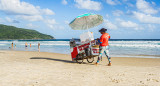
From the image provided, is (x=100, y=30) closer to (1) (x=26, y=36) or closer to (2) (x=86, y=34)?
(2) (x=86, y=34)

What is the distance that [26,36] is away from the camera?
543 feet

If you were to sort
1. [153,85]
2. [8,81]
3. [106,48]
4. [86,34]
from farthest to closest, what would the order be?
[86,34] → [106,48] → [8,81] → [153,85]

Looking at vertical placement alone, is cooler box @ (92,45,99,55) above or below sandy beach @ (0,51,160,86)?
above

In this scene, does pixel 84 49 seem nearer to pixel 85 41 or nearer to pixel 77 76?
pixel 85 41

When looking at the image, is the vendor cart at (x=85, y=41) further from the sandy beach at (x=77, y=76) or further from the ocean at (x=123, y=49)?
the ocean at (x=123, y=49)

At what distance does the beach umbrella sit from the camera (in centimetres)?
931

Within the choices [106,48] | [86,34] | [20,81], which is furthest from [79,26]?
[20,81]

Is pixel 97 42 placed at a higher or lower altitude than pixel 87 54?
higher

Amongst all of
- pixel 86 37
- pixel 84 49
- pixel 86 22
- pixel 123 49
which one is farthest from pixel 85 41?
pixel 123 49

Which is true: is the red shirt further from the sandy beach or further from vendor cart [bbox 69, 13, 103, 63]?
the sandy beach

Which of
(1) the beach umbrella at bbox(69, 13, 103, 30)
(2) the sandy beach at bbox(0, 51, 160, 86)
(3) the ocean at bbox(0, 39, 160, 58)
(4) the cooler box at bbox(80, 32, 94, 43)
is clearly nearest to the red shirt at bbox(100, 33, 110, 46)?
(4) the cooler box at bbox(80, 32, 94, 43)

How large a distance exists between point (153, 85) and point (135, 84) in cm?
49

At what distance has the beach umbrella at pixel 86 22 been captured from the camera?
931 cm

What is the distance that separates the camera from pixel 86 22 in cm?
977
